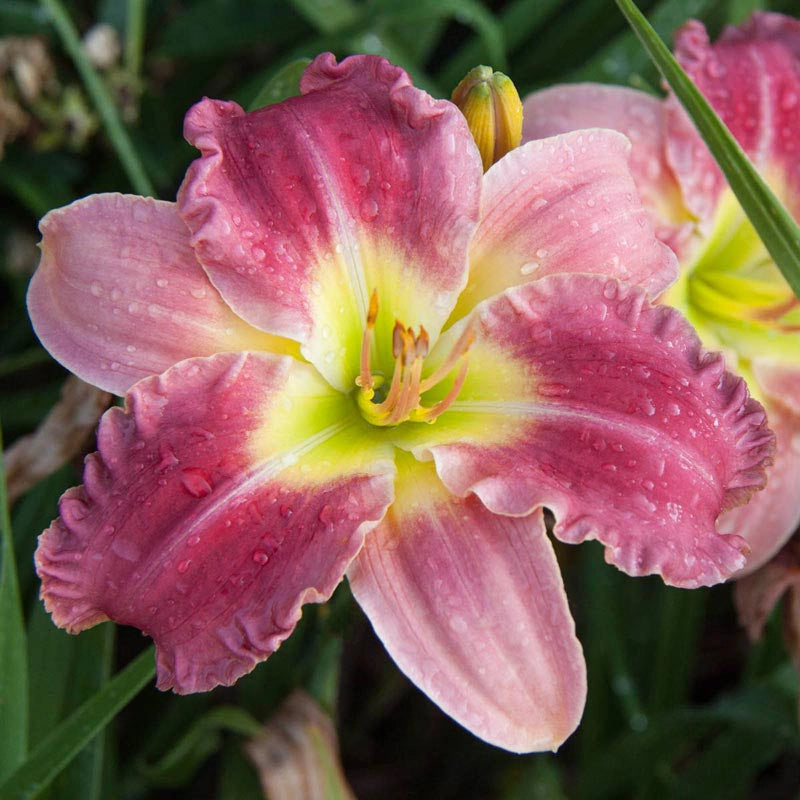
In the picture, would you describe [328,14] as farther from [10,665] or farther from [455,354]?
[10,665]

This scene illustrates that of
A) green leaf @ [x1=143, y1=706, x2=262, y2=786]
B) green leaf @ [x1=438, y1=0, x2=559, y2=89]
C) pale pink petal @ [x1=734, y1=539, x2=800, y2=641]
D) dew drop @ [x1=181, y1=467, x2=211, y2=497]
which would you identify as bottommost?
pale pink petal @ [x1=734, y1=539, x2=800, y2=641]

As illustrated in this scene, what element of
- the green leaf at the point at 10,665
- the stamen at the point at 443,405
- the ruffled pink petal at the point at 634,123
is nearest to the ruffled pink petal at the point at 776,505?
the ruffled pink petal at the point at 634,123

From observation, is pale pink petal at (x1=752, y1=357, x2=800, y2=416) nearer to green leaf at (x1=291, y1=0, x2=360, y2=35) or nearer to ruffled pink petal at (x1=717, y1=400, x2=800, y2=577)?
ruffled pink petal at (x1=717, y1=400, x2=800, y2=577)

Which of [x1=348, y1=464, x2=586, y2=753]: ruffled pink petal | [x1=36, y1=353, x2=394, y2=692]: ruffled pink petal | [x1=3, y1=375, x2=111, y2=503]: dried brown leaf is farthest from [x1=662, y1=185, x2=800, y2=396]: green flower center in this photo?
[x1=3, y1=375, x2=111, y2=503]: dried brown leaf

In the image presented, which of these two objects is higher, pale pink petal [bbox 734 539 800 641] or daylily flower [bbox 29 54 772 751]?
daylily flower [bbox 29 54 772 751]

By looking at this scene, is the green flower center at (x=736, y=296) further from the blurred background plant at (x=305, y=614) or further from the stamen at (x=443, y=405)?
the stamen at (x=443, y=405)

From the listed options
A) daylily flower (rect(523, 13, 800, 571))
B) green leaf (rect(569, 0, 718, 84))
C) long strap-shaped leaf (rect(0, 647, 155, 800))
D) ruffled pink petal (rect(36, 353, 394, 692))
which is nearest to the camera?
ruffled pink petal (rect(36, 353, 394, 692))
